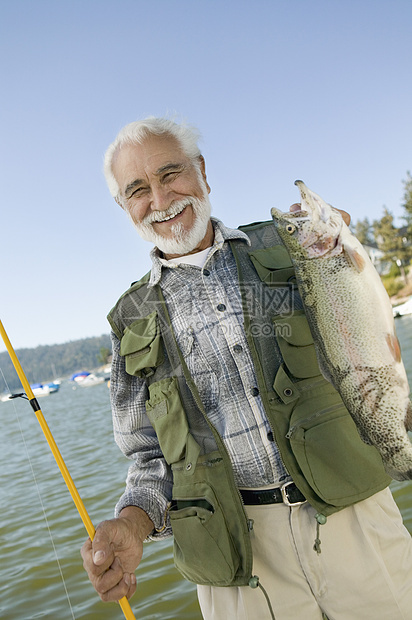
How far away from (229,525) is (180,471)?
0.37 m

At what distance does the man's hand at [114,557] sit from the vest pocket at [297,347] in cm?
113

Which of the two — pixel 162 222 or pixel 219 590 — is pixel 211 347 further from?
pixel 219 590

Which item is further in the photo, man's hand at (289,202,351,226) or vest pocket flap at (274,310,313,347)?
vest pocket flap at (274,310,313,347)

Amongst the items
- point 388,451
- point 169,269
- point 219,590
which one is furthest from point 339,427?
point 169,269

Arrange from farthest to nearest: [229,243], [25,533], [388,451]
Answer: [25,533] < [229,243] < [388,451]

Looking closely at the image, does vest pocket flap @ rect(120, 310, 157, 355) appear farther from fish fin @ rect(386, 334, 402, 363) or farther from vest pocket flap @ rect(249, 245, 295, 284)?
fish fin @ rect(386, 334, 402, 363)

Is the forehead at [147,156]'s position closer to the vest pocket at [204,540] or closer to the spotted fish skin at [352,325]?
the spotted fish skin at [352,325]

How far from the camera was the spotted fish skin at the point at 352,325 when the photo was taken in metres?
2.32

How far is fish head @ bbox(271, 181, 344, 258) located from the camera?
7.85 feet

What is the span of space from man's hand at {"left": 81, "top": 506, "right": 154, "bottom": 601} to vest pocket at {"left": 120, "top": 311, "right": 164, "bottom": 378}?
2.57 feet

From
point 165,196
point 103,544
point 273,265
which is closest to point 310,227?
point 273,265

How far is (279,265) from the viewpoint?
2.90 metres

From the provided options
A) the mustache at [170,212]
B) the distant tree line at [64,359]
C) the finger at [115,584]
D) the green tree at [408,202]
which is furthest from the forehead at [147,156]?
the distant tree line at [64,359]

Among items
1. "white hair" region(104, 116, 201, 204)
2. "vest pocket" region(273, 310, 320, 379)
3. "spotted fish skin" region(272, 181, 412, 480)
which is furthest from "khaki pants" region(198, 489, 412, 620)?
"white hair" region(104, 116, 201, 204)
